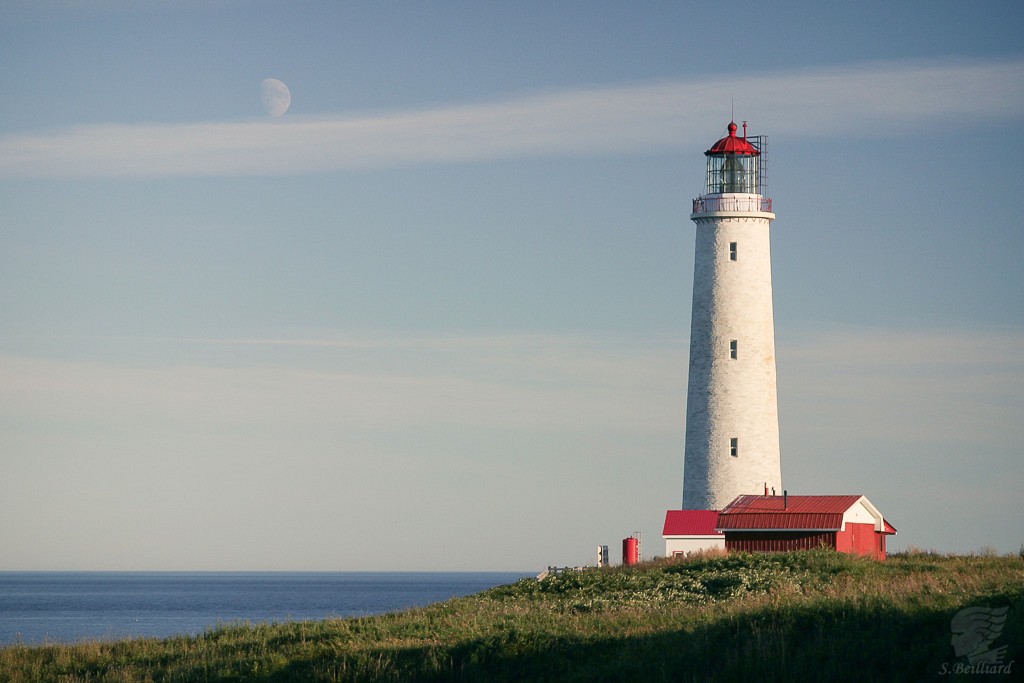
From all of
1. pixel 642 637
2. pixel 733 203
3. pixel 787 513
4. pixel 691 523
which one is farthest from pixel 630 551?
pixel 642 637

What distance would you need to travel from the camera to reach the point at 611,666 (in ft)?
79.6

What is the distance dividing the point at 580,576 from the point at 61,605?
4327 inches

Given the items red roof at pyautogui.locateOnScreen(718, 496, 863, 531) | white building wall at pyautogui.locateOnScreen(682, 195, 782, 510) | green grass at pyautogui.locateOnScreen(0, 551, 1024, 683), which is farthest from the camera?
white building wall at pyautogui.locateOnScreen(682, 195, 782, 510)

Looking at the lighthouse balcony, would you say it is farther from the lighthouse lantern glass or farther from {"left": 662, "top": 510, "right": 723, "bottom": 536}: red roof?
{"left": 662, "top": 510, "right": 723, "bottom": 536}: red roof

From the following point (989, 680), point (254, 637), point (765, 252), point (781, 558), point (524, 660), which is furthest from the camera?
point (765, 252)

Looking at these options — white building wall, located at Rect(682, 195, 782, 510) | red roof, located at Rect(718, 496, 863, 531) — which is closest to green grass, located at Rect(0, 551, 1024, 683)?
red roof, located at Rect(718, 496, 863, 531)

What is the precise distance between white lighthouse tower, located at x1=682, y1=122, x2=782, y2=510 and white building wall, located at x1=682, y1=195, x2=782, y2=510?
3 centimetres

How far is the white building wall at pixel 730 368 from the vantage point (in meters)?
46.4

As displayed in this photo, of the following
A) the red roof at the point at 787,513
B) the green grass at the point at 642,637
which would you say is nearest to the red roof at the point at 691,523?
the red roof at the point at 787,513

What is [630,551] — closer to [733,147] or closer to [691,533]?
[691,533]

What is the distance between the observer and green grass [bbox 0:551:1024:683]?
22.2m

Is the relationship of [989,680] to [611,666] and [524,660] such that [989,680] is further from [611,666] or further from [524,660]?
[524,660]

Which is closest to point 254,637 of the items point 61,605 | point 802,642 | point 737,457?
point 802,642

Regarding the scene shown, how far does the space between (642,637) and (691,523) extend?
2022 cm
